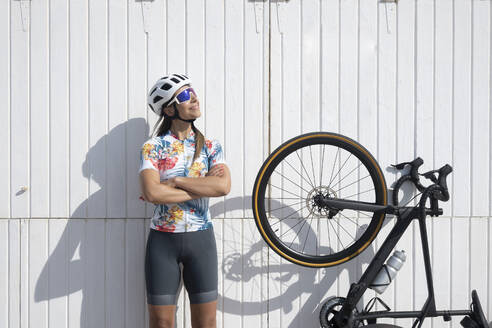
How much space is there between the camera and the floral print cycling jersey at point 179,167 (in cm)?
221

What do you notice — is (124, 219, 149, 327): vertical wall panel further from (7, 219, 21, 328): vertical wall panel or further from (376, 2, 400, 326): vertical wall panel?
(376, 2, 400, 326): vertical wall panel

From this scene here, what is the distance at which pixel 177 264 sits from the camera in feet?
7.37

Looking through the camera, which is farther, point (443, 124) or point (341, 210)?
point (443, 124)

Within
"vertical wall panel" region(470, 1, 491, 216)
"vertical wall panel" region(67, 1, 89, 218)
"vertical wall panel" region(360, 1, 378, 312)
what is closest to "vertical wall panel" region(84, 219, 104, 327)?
"vertical wall panel" region(67, 1, 89, 218)

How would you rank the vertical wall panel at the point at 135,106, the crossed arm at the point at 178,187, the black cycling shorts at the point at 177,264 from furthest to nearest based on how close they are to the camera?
the vertical wall panel at the point at 135,106
the black cycling shorts at the point at 177,264
the crossed arm at the point at 178,187

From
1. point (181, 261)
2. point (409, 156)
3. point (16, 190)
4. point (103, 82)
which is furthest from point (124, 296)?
point (409, 156)

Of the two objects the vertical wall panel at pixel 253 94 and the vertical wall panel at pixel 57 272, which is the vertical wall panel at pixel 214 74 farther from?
the vertical wall panel at pixel 57 272

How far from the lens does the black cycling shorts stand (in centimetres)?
221

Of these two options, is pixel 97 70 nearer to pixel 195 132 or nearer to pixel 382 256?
pixel 195 132

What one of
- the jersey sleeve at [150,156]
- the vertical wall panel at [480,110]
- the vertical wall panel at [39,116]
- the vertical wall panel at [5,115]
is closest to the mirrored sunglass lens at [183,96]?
the jersey sleeve at [150,156]

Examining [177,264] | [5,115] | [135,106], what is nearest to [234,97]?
[135,106]

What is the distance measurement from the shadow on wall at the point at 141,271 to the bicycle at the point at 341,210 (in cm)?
13

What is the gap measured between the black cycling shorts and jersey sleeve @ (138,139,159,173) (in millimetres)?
388

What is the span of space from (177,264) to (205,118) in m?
0.97
